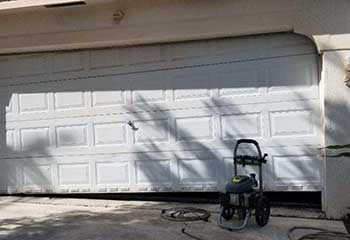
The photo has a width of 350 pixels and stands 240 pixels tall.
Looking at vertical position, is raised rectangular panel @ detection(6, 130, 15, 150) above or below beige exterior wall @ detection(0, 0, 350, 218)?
below

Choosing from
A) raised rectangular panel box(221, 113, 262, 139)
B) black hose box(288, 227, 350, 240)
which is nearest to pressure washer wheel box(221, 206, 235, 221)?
black hose box(288, 227, 350, 240)

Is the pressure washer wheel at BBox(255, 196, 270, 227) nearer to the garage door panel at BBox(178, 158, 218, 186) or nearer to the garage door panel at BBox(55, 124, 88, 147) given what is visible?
the garage door panel at BBox(178, 158, 218, 186)

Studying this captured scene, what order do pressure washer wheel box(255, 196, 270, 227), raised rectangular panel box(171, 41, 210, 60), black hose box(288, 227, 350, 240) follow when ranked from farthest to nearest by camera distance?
raised rectangular panel box(171, 41, 210, 60), pressure washer wheel box(255, 196, 270, 227), black hose box(288, 227, 350, 240)

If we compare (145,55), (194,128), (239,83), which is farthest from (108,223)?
(239,83)

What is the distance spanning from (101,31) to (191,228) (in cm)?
302

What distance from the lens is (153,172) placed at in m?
6.62

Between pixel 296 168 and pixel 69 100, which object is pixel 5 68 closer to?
pixel 69 100

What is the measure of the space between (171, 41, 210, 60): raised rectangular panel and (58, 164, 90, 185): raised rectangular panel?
85.1 inches

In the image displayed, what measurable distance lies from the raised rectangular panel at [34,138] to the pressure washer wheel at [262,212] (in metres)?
3.43

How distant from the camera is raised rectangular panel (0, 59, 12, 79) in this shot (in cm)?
705

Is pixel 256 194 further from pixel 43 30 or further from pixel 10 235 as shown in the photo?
pixel 43 30

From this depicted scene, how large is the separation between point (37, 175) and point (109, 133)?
1365 mm

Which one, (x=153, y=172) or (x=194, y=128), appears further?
(x=153, y=172)

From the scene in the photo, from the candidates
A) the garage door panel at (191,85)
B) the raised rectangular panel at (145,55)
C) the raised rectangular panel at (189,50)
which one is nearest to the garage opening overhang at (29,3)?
the raised rectangular panel at (145,55)
